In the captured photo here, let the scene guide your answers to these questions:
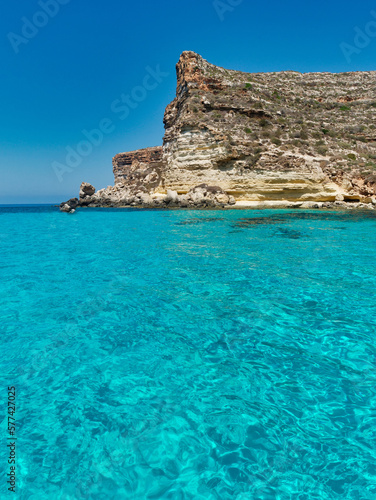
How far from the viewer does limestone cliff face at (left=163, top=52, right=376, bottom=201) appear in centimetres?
2909

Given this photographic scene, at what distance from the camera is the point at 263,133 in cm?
3356

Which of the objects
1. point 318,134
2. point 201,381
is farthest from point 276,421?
point 318,134

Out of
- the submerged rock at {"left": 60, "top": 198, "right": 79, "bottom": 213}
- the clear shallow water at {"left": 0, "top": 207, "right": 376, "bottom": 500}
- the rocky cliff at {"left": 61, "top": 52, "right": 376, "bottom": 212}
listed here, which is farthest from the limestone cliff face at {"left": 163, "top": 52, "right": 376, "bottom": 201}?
the clear shallow water at {"left": 0, "top": 207, "right": 376, "bottom": 500}

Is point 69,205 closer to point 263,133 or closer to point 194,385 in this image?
point 263,133

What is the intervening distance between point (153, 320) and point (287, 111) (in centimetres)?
4167

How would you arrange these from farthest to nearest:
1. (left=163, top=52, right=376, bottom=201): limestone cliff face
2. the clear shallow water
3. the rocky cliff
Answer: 1. (left=163, top=52, right=376, bottom=201): limestone cliff face
2. the rocky cliff
3. the clear shallow water

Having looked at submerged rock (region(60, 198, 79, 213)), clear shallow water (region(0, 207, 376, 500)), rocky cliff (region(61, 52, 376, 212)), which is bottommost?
clear shallow water (region(0, 207, 376, 500))

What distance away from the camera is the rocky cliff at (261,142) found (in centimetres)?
2889

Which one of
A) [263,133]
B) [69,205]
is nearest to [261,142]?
[263,133]

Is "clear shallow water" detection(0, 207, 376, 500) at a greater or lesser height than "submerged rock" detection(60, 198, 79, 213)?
lesser

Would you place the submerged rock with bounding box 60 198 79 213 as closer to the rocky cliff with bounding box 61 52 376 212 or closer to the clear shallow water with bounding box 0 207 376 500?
the rocky cliff with bounding box 61 52 376 212

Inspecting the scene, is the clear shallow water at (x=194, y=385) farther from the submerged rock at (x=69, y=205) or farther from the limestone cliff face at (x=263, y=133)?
the submerged rock at (x=69, y=205)

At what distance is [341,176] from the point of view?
28.7 metres

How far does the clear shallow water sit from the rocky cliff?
24.3 meters
